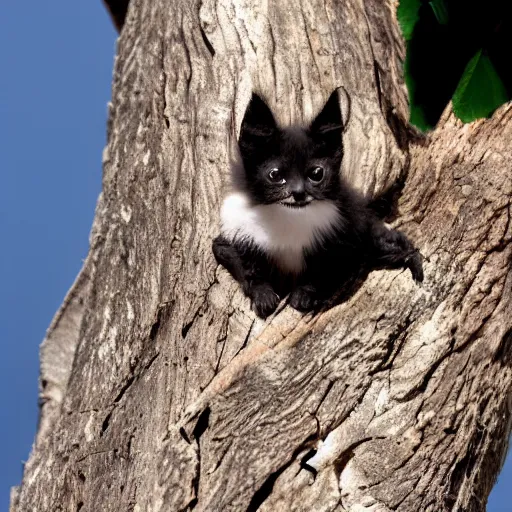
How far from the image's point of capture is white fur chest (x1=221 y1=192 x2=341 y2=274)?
2676 millimetres

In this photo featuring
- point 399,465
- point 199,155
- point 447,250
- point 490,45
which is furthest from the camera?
point 199,155

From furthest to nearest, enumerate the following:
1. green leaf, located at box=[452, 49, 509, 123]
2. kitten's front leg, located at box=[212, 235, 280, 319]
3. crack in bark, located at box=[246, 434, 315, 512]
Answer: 1. kitten's front leg, located at box=[212, 235, 280, 319]
2. crack in bark, located at box=[246, 434, 315, 512]
3. green leaf, located at box=[452, 49, 509, 123]

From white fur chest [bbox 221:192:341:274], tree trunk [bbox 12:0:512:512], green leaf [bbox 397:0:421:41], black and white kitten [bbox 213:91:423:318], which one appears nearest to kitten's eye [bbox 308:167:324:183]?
black and white kitten [bbox 213:91:423:318]

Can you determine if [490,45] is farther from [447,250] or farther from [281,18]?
[281,18]

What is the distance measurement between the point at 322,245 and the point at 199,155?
60 centimetres

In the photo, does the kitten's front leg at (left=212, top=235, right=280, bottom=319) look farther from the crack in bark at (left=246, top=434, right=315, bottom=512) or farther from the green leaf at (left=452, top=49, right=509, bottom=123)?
the green leaf at (left=452, top=49, right=509, bottom=123)

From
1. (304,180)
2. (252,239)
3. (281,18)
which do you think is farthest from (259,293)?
(281,18)

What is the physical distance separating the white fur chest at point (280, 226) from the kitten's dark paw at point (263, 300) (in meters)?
0.16

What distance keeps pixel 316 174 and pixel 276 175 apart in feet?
0.41

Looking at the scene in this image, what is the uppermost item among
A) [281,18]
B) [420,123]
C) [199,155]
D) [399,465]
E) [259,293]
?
[281,18]

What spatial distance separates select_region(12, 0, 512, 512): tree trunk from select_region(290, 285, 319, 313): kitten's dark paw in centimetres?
3

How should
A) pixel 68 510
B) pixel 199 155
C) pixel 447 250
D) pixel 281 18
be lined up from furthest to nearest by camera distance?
pixel 281 18, pixel 199 155, pixel 68 510, pixel 447 250

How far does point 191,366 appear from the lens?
2.60m

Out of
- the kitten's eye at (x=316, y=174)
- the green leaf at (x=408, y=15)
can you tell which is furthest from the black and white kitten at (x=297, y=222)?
the green leaf at (x=408, y=15)
